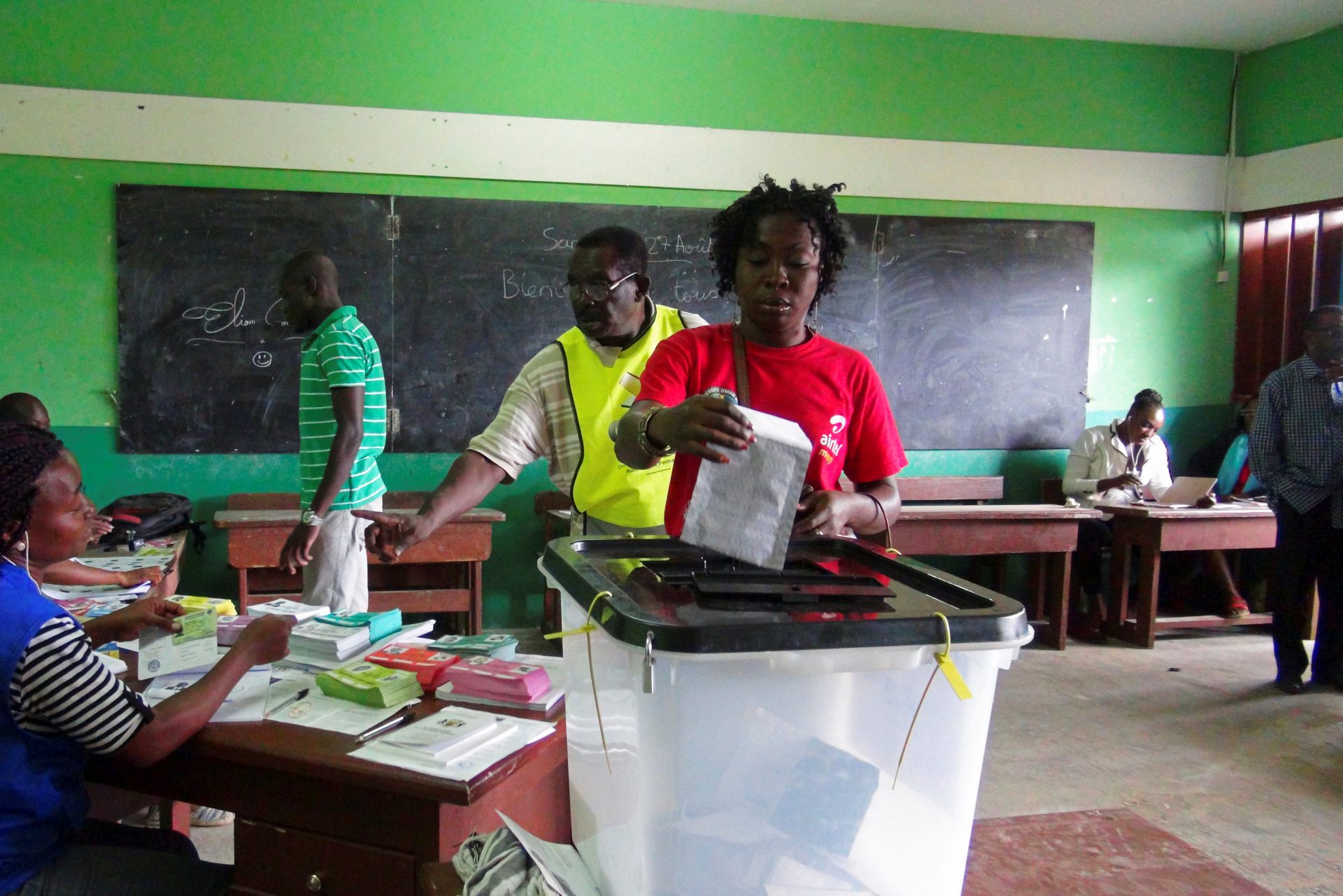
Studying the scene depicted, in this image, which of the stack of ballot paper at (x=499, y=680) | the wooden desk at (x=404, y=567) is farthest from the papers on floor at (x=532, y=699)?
the wooden desk at (x=404, y=567)

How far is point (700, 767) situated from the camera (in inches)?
29.0

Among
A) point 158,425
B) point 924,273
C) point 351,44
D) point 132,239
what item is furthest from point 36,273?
point 924,273

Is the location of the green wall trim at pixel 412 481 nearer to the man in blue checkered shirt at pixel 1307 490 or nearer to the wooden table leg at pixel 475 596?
the wooden table leg at pixel 475 596

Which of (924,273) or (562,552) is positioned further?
(924,273)

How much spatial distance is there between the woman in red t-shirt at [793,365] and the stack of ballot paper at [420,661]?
56cm

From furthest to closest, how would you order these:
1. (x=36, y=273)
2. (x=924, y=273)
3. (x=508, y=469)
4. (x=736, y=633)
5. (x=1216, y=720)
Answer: (x=924, y=273) < (x=36, y=273) < (x=1216, y=720) < (x=508, y=469) < (x=736, y=633)

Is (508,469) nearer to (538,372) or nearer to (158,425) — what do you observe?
(538,372)

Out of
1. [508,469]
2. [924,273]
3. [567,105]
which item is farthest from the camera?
[924,273]

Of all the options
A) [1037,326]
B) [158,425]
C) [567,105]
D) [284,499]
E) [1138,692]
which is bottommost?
[1138,692]

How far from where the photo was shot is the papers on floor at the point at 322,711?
4.83 ft

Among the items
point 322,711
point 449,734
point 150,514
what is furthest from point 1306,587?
point 150,514

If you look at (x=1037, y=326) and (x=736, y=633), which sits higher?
(x=1037, y=326)

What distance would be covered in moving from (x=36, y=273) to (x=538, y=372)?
3605 mm

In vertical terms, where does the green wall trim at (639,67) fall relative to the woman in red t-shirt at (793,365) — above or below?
above
